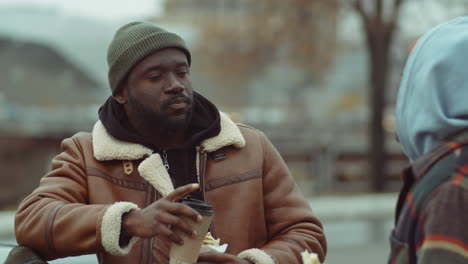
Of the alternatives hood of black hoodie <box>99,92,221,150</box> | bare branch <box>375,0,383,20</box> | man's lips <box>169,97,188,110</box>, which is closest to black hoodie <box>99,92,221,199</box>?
hood of black hoodie <box>99,92,221,150</box>

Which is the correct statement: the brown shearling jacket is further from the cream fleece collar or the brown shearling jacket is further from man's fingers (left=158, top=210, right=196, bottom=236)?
man's fingers (left=158, top=210, right=196, bottom=236)

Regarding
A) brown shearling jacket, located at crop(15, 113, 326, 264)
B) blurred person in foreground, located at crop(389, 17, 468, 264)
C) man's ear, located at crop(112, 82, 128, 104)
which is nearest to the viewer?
blurred person in foreground, located at crop(389, 17, 468, 264)

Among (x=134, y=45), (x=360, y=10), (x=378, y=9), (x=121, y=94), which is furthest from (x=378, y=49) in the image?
(x=134, y=45)

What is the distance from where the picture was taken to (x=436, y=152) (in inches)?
78.0

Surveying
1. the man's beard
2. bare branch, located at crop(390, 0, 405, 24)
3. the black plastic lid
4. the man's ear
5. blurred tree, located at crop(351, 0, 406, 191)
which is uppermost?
the man's ear

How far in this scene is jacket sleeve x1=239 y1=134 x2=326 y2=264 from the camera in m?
2.80

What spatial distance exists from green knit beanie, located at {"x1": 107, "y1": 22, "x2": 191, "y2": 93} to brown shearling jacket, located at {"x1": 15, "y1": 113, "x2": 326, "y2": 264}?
8.7 inches

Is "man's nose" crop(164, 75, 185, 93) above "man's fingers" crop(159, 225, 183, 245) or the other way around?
above

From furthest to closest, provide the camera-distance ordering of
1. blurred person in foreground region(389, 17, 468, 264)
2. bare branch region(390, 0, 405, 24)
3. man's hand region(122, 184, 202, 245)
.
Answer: bare branch region(390, 0, 405, 24) → man's hand region(122, 184, 202, 245) → blurred person in foreground region(389, 17, 468, 264)

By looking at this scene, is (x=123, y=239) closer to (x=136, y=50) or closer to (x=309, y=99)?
(x=136, y=50)

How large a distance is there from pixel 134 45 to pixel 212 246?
75 cm

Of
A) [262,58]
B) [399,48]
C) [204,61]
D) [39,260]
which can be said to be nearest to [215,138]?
[39,260]

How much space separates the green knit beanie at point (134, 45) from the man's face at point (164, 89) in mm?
25

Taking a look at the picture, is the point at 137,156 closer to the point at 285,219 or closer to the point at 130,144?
the point at 130,144
